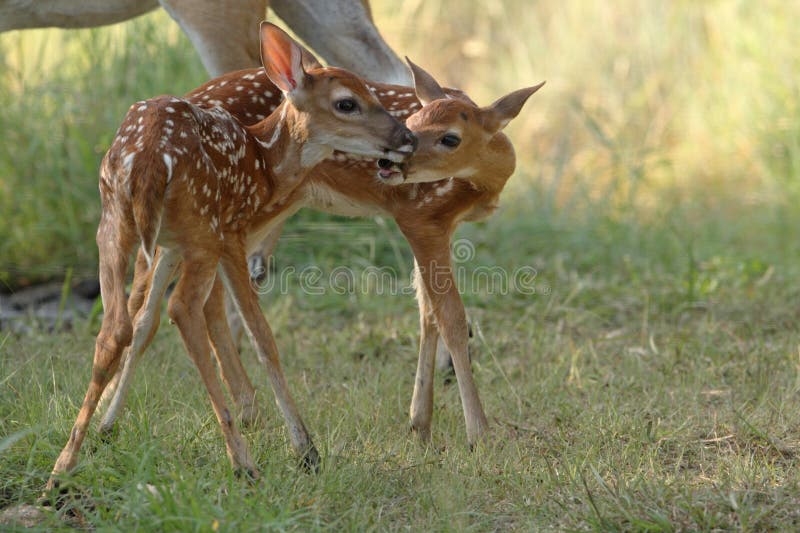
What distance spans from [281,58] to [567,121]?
6.33 meters

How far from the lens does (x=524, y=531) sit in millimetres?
3574

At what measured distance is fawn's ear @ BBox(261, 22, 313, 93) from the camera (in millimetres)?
4172

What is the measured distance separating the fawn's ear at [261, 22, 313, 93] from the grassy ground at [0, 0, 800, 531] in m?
1.30

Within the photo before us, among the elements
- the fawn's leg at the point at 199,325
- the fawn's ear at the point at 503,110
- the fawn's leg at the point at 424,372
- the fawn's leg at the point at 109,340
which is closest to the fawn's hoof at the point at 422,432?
the fawn's leg at the point at 424,372

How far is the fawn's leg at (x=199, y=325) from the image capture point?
3.84 metres

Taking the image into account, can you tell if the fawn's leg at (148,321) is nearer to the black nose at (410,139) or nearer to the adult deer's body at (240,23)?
the black nose at (410,139)

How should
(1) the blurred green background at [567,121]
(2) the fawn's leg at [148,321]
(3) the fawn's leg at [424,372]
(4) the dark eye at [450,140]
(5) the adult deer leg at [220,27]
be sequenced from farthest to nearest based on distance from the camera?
(1) the blurred green background at [567,121]
(5) the adult deer leg at [220,27]
(3) the fawn's leg at [424,372]
(4) the dark eye at [450,140]
(2) the fawn's leg at [148,321]

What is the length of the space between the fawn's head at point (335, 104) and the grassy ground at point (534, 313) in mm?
1078

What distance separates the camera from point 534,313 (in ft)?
21.2

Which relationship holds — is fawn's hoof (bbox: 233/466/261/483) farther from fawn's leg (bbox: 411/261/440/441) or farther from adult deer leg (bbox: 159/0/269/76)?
adult deer leg (bbox: 159/0/269/76)

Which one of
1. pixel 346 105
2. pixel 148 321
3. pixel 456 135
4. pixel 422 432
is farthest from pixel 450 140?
pixel 148 321

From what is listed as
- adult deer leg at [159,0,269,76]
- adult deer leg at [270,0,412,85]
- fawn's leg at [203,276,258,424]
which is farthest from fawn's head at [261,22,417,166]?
adult deer leg at [270,0,412,85]

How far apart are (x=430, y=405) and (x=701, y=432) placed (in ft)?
3.56

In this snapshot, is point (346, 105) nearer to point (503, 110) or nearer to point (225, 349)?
point (503, 110)
